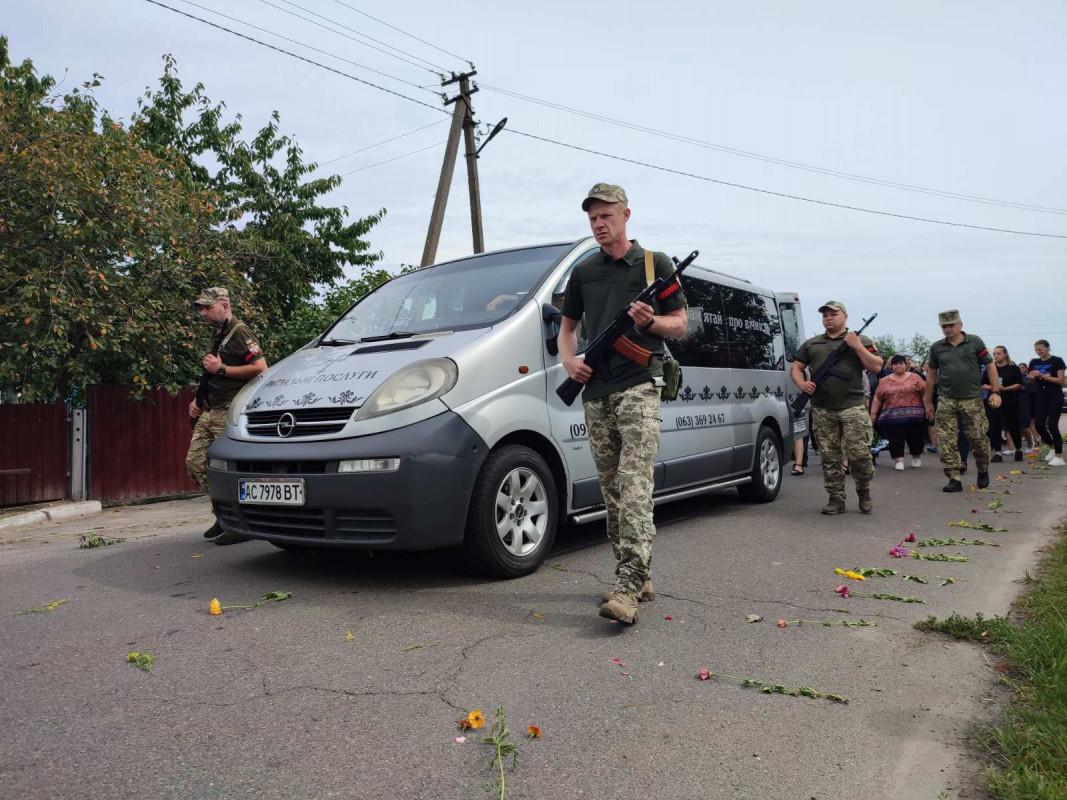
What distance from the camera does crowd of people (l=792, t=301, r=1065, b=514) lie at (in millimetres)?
7469

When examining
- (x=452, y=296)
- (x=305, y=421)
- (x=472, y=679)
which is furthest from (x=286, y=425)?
(x=472, y=679)

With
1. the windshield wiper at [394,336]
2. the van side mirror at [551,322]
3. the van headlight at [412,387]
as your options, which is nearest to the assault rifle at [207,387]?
the windshield wiper at [394,336]

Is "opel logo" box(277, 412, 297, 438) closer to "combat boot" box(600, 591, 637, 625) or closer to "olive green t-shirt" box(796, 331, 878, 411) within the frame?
"combat boot" box(600, 591, 637, 625)

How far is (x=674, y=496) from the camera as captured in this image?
20.1 ft

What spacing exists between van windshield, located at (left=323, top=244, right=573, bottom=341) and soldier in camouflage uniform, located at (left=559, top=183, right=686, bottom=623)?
2.86ft

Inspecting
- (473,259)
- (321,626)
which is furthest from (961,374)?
(321,626)

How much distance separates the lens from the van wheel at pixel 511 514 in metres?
4.32

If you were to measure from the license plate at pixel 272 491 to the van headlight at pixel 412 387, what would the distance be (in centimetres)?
49

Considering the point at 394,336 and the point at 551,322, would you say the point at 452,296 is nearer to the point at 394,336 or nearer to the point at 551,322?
the point at 394,336

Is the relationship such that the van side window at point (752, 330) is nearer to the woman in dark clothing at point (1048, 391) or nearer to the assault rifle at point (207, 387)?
the assault rifle at point (207, 387)

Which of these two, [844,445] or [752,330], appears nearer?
[844,445]

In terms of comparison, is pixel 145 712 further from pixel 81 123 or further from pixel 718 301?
pixel 81 123

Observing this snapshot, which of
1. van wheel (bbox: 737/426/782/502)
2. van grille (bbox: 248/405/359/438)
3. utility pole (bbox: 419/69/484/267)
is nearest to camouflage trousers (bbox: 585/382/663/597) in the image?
van grille (bbox: 248/405/359/438)

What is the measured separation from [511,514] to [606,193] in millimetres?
1772
